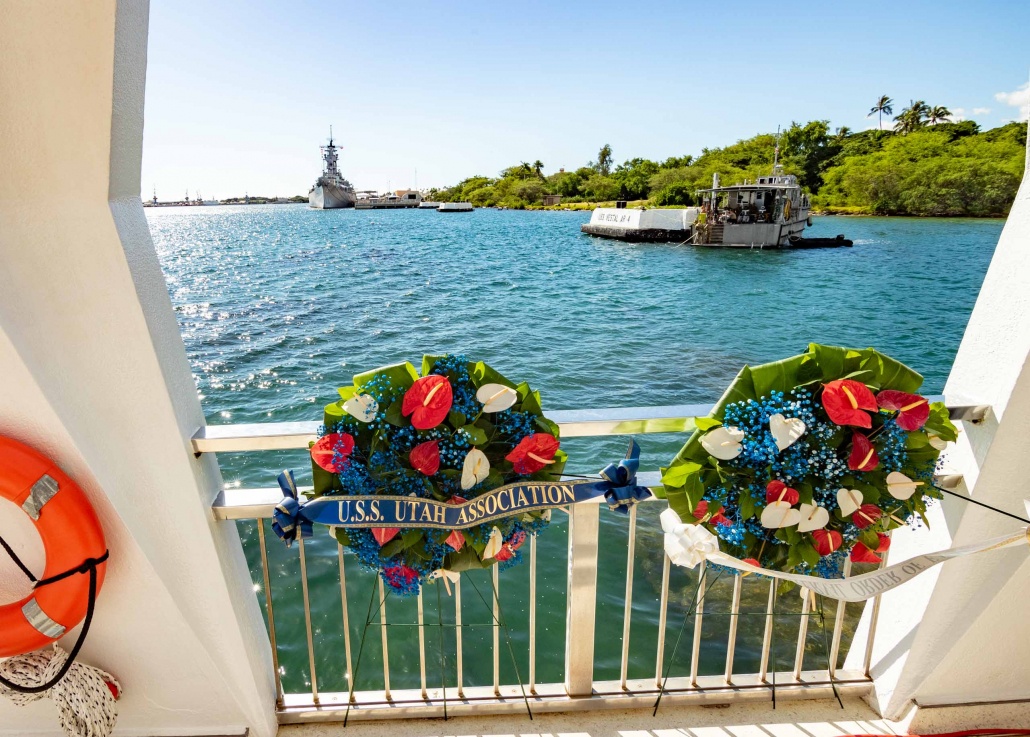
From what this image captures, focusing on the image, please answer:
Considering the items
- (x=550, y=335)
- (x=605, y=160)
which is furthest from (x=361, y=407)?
(x=605, y=160)

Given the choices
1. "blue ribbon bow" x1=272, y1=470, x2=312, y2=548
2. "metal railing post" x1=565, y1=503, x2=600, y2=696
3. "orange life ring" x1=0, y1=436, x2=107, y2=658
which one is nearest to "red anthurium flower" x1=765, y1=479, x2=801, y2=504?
"metal railing post" x1=565, y1=503, x2=600, y2=696

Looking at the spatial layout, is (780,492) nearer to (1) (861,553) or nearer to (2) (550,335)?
(1) (861,553)

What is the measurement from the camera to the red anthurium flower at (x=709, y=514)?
1346mm

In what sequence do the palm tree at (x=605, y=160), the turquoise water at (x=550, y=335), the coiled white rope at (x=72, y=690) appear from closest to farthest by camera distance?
1. the coiled white rope at (x=72, y=690)
2. the turquoise water at (x=550, y=335)
3. the palm tree at (x=605, y=160)

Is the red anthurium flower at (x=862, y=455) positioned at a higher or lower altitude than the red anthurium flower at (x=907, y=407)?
lower

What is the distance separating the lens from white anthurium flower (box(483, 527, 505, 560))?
4.54ft

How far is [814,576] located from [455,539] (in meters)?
0.79

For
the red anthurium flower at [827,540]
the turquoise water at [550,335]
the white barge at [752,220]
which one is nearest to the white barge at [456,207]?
the turquoise water at [550,335]

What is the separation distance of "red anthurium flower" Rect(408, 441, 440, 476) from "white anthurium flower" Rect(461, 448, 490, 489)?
0.06 meters

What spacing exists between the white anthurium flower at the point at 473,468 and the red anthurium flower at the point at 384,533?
0.59ft

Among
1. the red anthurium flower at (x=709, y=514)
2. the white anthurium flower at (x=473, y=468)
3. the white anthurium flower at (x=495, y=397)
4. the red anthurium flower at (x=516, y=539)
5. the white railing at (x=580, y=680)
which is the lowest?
the white railing at (x=580, y=680)

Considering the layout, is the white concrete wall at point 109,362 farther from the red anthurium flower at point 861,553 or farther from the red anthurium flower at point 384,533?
the red anthurium flower at point 861,553

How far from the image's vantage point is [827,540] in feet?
4.45

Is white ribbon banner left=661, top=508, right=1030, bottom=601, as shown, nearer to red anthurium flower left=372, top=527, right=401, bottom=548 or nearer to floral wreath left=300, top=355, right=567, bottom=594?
floral wreath left=300, top=355, right=567, bottom=594
